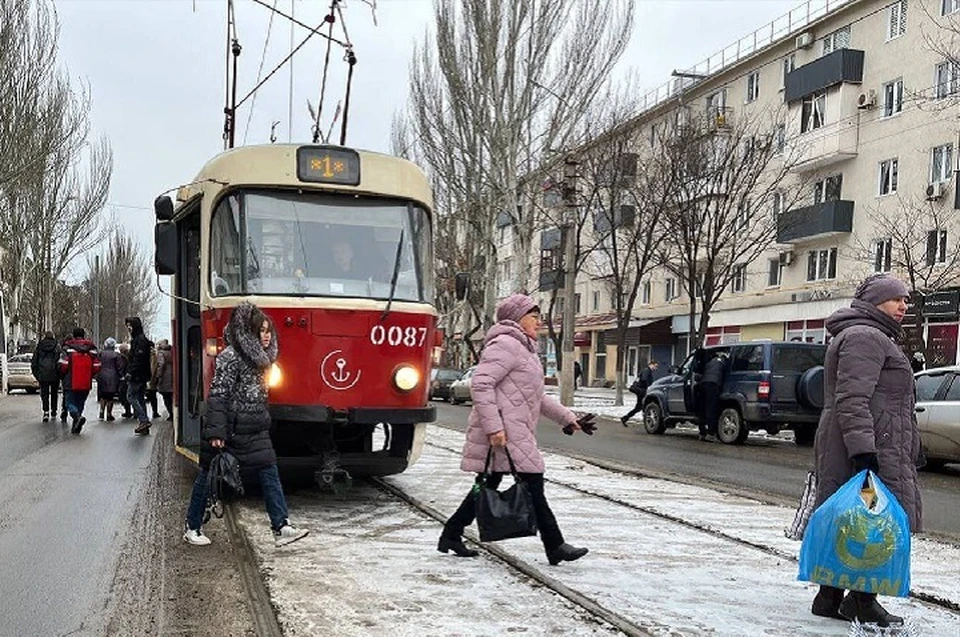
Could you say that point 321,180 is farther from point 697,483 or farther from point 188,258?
point 697,483

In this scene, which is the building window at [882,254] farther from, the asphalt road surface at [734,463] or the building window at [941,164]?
the asphalt road surface at [734,463]

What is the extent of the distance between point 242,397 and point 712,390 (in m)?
13.3

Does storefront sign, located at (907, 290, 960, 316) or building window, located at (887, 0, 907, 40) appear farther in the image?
building window, located at (887, 0, 907, 40)

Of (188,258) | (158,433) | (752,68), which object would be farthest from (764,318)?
(188,258)

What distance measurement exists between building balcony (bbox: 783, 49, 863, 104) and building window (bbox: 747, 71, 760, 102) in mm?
2900

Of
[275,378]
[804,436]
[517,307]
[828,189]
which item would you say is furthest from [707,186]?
[517,307]

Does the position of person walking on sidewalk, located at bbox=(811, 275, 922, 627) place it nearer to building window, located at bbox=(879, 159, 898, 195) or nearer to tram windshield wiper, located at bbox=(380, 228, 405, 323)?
tram windshield wiper, located at bbox=(380, 228, 405, 323)

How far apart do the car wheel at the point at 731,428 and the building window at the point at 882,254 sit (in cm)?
1299

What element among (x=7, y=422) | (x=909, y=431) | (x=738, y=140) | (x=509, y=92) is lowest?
(x=7, y=422)

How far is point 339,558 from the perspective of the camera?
21.1 ft

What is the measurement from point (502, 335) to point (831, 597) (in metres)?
2.43

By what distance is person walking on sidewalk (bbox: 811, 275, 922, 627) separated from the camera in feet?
15.7

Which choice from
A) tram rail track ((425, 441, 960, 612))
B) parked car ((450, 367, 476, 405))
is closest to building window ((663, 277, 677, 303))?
parked car ((450, 367, 476, 405))

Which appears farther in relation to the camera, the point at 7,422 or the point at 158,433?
the point at 7,422
